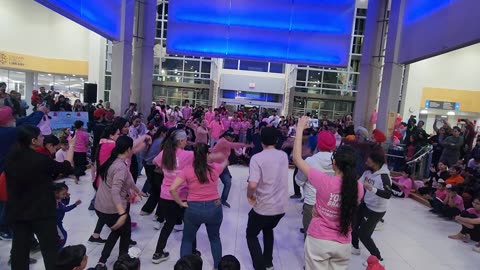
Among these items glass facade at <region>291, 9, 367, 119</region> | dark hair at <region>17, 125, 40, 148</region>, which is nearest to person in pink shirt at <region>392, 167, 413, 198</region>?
dark hair at <region>17, 125, 40, 148</region>

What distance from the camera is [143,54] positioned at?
1234 centimetres

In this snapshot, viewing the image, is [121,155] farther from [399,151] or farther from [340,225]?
[399,151]

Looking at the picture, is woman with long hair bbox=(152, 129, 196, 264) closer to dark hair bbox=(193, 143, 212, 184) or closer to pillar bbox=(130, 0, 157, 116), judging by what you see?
dark hair bbox=(193, 143, 212, 184)

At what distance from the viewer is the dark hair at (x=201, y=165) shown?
3.04 meters

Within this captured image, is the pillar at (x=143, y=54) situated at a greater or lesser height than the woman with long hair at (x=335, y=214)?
greater

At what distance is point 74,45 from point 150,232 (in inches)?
792

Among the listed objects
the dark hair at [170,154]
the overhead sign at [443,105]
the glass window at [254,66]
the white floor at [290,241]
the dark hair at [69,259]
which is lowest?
the white floor at [290,241]

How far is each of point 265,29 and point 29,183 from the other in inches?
417

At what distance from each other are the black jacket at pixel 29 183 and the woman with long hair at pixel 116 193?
45 centimetres

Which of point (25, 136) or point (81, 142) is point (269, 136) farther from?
point (81, 142)

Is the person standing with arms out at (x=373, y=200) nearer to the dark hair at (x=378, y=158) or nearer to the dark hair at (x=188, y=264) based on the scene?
the dark hair at (x=378, y=158)

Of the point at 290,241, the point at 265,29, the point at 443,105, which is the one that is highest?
the point at 265,29

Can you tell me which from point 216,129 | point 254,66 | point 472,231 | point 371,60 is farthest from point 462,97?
point 472,231

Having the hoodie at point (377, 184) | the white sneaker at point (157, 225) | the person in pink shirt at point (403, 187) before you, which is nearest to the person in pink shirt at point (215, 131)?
the person in pink shirt at point (403, 187)
